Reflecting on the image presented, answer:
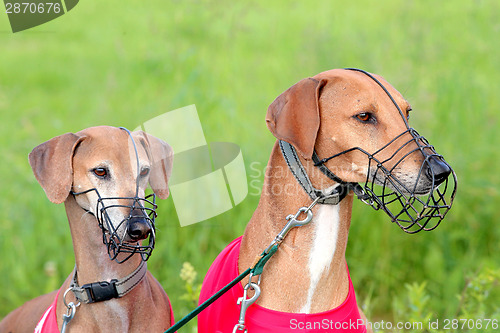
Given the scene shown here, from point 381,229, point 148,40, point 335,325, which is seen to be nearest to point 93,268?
point 335,325

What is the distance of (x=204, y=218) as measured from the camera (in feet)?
15.3

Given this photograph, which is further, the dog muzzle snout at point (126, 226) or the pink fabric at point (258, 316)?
the pink fabric at point (258, 316)

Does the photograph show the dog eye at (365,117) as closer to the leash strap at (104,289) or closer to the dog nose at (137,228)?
the dog nose at (137,228)

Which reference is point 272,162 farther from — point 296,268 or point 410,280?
point 410,280

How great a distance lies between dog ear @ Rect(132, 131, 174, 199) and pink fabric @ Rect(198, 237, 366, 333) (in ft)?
1.61

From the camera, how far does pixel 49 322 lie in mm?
2699

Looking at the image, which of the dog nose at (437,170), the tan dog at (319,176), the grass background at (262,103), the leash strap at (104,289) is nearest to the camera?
the dog nose at (437,170)

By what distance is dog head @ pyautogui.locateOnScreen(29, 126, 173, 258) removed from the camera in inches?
98.6

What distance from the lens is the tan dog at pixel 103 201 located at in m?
2.54

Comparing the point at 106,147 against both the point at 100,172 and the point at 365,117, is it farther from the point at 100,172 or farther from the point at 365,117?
the point at 365,117

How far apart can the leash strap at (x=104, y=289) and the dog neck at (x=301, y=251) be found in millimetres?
619

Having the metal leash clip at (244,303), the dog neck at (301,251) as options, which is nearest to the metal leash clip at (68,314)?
the metal leash clip at (244,303)

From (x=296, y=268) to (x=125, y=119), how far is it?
3.31 meters

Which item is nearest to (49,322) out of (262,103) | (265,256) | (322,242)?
(265,256)
